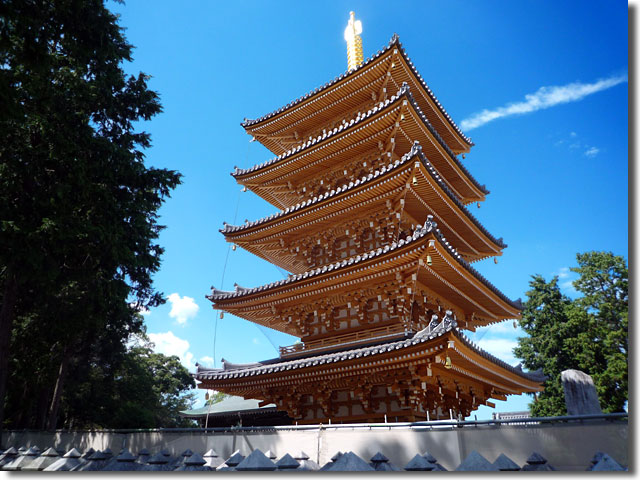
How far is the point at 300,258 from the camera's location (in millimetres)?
15203

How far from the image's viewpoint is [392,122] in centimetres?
1345

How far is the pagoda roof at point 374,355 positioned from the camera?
9250 mm

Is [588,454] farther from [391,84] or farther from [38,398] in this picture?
[38,398]

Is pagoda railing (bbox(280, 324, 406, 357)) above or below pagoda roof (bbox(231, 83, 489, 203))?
below

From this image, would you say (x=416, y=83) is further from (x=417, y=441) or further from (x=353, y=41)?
(x=417, y=441)

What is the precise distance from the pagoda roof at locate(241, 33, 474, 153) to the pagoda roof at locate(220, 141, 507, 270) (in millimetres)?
4103

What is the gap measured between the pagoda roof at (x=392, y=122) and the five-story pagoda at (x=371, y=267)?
55 millimetres

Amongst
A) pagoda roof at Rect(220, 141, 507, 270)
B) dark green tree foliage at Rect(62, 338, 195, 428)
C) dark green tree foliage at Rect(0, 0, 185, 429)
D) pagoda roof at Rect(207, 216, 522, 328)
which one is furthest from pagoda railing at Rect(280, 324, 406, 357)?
dark green tree foliage at Rect(62, 338, 195, 428)

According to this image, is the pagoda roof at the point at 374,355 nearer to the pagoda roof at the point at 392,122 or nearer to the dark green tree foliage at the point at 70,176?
the dark green tree foliage at the point at 70,176

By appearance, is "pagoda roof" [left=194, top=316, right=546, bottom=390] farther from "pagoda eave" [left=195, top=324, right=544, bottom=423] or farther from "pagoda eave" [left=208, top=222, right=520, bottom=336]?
"pagoda eave" [left=208, top=222, right=520, bottom=336]

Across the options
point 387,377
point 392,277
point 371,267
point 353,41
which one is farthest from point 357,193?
point 353,41

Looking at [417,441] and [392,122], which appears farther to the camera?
[392,122]

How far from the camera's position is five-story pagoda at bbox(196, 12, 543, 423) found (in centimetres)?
1073

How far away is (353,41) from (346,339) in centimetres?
1305
